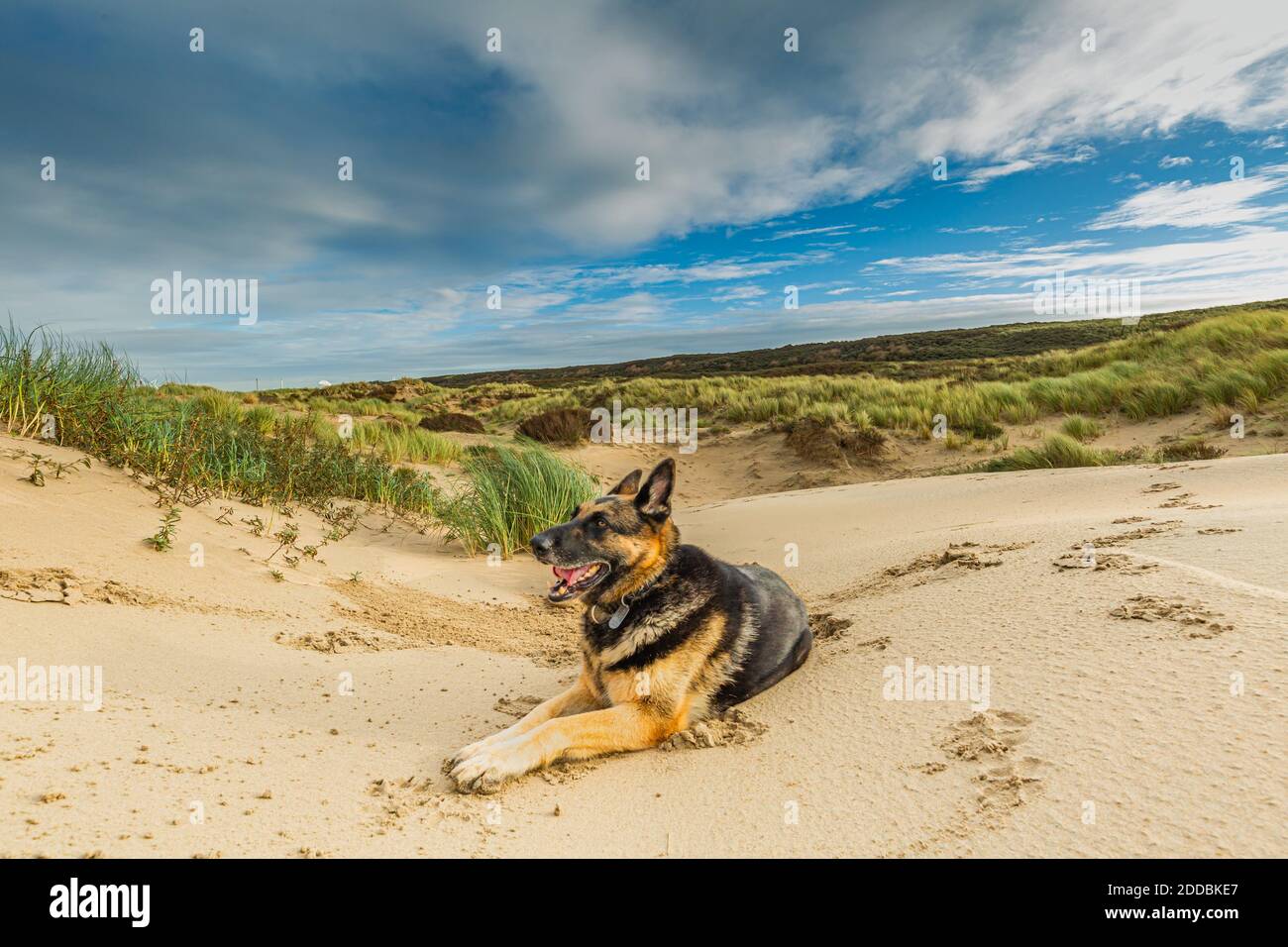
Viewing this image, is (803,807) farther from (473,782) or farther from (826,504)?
(826,504)

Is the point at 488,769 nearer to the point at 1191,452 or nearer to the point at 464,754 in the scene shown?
the point at 464,754

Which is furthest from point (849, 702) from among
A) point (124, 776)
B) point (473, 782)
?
point (124, 776)

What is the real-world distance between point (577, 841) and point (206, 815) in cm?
119

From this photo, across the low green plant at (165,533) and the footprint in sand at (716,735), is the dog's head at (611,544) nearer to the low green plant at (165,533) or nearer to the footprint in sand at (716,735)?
the footprint in sand at (716,735)

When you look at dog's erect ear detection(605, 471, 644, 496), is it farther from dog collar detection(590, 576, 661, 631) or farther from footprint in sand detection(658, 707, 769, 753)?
footprint in sand detection(658, 707, 769, 753)

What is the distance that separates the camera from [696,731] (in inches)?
126

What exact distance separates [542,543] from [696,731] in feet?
3.52

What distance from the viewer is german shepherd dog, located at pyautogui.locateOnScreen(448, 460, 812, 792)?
123 inches

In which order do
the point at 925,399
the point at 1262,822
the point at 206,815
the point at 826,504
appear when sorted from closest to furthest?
the point at 1262,822 → the point at 206,815 → the point at 826,504 → the point at 925,399

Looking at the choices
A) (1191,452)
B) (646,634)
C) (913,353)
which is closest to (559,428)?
(1191,452)

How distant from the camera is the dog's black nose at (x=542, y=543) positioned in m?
3.38

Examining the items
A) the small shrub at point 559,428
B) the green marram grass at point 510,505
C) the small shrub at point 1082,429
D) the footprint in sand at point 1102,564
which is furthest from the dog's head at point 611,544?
the small shrub at point 559,428

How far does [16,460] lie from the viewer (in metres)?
5.69

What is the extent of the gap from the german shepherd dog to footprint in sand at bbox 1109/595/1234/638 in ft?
5.00
